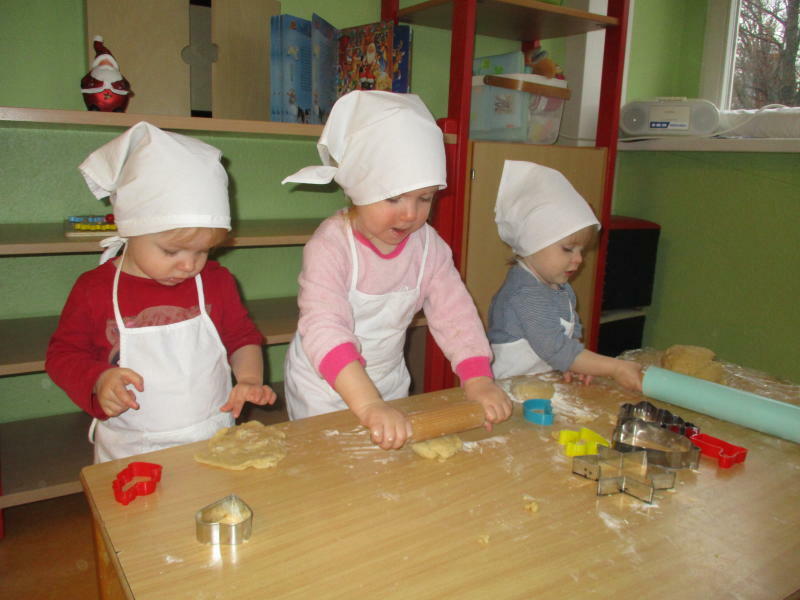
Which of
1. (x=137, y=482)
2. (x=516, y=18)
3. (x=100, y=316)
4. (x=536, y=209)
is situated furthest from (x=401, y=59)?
(x=137, y=482)

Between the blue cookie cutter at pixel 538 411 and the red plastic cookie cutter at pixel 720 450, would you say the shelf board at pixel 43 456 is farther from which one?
the red plastic cookie cutter at pixel 720 450

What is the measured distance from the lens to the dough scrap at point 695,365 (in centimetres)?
124

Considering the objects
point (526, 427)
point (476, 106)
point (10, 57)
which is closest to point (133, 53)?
point (10, 57)

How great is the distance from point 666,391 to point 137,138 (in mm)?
1013

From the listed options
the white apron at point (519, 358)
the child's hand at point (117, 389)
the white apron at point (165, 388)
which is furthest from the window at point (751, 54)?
the child's hand at point (117, 389)

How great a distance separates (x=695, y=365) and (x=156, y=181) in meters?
1.06

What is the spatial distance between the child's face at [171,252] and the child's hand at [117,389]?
7.6 inches

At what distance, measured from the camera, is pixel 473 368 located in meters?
1.15

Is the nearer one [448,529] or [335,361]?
[448,529]

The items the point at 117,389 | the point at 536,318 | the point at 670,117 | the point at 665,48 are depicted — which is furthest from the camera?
the point at 665,48

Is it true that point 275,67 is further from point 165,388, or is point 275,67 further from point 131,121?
point 165,388

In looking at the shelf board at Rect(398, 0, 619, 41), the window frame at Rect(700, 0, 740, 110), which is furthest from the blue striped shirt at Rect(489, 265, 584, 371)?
the window frame at Rect(700, 0, 740, 110)

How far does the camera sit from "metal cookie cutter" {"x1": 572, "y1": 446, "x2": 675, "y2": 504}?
2.63ft

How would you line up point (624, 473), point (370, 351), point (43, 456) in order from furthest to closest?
point (43, 456) → point (370, 351) → point (624, 473)
